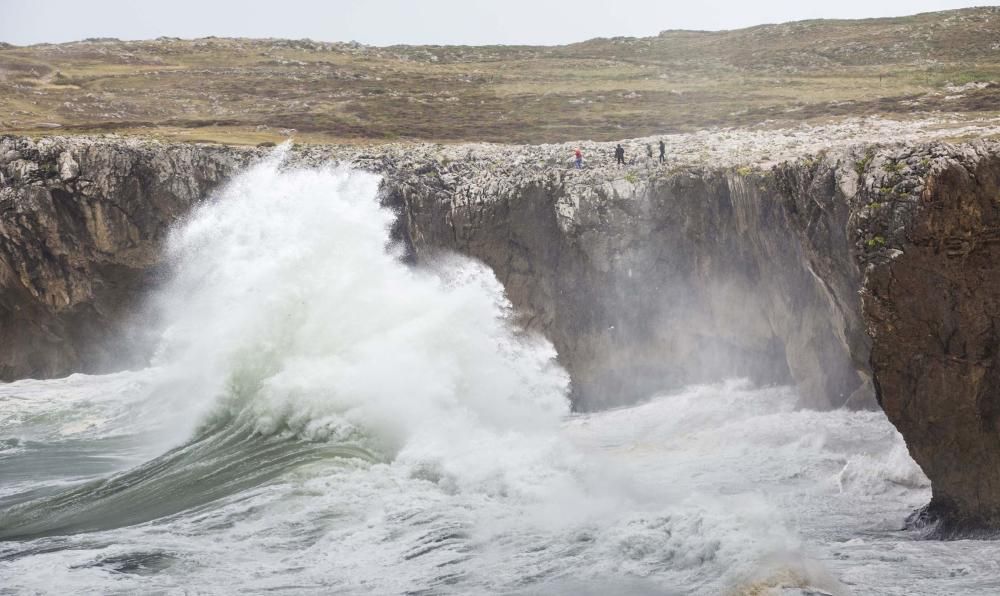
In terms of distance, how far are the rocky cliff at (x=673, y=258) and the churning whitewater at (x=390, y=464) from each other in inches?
38.7

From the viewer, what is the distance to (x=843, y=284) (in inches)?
606

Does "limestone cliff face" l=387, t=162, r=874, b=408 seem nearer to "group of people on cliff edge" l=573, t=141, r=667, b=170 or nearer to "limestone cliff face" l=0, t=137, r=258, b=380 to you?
"group of people on cliff edge" l=573, t=141, r=667, b=170

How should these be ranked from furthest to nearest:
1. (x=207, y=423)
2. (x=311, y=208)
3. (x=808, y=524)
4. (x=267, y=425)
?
(x=311, y=208), (x=207, y=423), (x=267, y=425), (x=808, y=524)

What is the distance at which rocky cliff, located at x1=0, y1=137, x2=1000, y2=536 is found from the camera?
451 inches

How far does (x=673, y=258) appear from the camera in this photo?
23500 mm

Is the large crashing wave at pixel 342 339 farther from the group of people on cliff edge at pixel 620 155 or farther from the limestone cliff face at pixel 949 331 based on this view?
the limestone cliff face at pixel 949 331

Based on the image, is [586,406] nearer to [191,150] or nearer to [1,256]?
[191,150]

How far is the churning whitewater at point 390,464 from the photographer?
11.2 m

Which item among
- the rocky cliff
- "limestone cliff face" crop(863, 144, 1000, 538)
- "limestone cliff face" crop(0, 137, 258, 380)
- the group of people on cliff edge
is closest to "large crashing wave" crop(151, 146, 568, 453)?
the rocky cliff

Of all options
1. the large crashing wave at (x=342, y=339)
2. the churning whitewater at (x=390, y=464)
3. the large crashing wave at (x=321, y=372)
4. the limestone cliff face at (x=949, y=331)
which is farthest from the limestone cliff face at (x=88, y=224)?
the limestone cliff face at (x=949, y=331)

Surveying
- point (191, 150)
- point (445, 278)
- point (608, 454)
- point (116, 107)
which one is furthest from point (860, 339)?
point (116, 107)

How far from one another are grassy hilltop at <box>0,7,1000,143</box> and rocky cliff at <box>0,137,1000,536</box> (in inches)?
235

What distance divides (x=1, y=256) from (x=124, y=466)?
487 inches

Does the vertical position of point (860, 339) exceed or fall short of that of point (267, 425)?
it exceeds it
